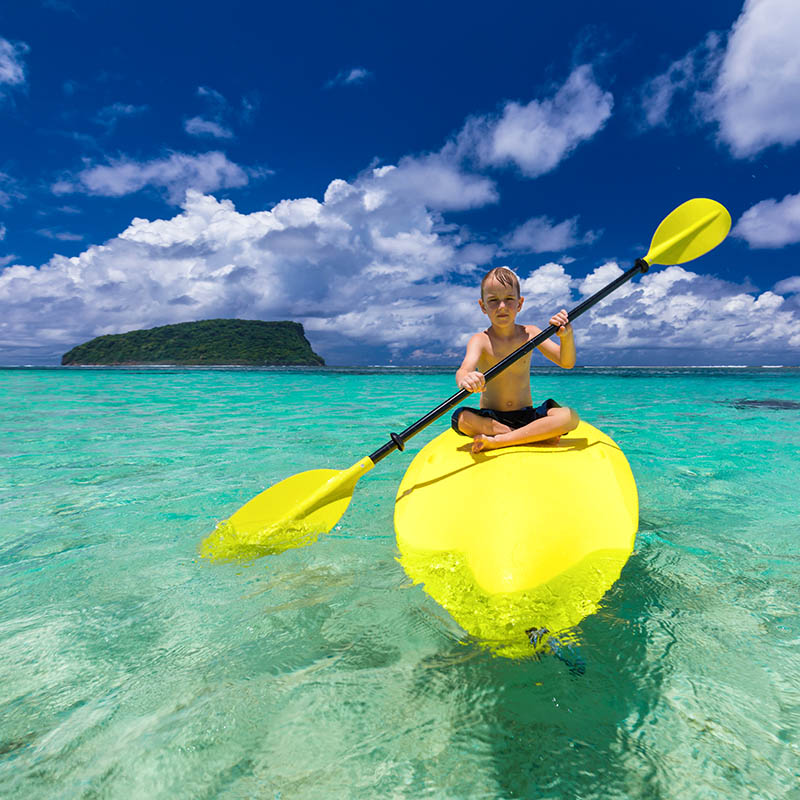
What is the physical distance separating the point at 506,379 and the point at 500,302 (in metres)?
0.61

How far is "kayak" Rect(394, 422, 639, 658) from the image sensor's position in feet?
5.55

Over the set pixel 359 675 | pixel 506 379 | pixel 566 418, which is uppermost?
pixel 506 379

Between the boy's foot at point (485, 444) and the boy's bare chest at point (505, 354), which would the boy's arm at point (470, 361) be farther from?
the boy's foot at point (485, 444)

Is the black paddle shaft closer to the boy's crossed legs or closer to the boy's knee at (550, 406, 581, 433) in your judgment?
the boy's crossed legs

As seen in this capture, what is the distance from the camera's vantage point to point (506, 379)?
3.64 metres

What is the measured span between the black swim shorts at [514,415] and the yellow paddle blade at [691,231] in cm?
200

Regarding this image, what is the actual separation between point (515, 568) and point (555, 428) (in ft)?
4.66

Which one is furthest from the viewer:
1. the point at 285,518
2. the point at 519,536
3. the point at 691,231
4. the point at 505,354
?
the point at 691,231

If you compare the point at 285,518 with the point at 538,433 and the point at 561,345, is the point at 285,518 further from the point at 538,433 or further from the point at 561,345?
the point at 561,345

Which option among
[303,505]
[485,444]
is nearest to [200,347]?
[303,505]

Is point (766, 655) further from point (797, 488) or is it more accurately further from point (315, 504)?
point (797, 488)

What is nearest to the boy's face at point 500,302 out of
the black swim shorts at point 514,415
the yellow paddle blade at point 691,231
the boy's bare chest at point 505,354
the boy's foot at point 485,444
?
the boy's bare chest at point 505,354

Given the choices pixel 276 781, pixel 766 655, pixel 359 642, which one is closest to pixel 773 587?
pixel 766 655

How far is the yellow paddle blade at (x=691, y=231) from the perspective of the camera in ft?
14.0
